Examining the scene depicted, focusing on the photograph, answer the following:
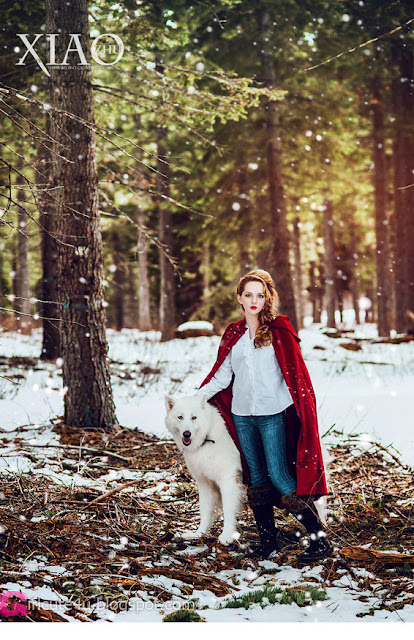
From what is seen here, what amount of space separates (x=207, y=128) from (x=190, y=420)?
18.8 feet

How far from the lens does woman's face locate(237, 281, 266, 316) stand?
441 centimetres

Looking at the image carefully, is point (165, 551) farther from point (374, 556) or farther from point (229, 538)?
point (374, 556)

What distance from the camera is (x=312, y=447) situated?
424 cm

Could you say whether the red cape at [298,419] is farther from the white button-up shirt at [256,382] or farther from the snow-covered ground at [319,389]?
the snow-covered ground at [319,389]

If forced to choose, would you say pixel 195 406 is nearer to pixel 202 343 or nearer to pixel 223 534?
pixel 223 534

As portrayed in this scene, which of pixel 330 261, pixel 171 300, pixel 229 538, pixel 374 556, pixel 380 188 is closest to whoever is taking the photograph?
pixel 374 556

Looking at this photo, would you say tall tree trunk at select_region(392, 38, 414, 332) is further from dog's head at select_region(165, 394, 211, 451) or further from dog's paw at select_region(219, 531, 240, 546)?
dog's paw at select_region(219, 531, 240, 546)

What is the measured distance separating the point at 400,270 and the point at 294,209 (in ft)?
13.9

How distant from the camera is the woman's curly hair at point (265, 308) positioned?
4.43 meters

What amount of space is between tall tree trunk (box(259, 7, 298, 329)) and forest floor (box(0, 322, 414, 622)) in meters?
8.21

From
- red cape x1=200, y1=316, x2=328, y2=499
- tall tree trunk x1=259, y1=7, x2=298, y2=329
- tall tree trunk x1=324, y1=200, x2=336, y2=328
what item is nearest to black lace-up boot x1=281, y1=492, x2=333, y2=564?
red cape x1=200, y1=316, x2=328, y2=499

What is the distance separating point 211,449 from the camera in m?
4.59

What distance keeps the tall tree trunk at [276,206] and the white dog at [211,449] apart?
10004mm

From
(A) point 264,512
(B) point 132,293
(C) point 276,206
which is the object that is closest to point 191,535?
(A) point 264,512
